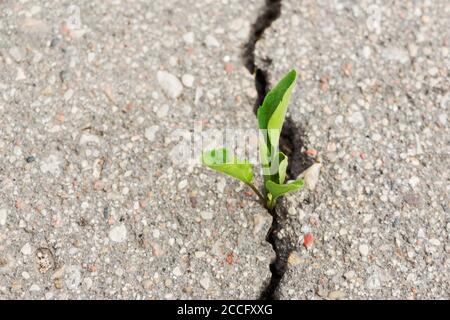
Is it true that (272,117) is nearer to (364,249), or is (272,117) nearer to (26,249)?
(364,249)

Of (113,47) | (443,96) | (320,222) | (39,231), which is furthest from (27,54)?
(443,96)

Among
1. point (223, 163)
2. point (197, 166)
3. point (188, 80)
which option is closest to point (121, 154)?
point (197, 166)

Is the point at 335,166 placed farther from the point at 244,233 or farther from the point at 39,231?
Result: the point at 39,231

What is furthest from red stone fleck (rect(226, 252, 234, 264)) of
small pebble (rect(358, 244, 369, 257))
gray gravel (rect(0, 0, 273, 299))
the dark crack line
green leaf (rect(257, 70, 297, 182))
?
small pebble (rect(358, 244, 369, 257))

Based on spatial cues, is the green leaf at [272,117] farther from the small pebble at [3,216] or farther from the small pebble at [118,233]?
the small pebble at [3,216]

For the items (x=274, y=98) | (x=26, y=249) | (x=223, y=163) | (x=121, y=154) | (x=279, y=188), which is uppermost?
(x=274, y=98)

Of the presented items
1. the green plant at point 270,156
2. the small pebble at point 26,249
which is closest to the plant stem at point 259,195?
the green plant at point 270,156
